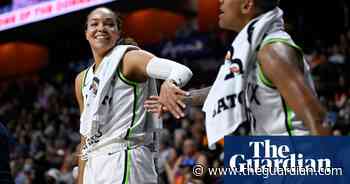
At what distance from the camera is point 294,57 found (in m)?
1.99

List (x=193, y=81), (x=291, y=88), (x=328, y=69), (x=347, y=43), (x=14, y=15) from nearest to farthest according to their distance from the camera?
1. (x=291, y=88)
2. (x=328, y=69)
3. (x=347, y=43)
4. (x=193, y=81)
5. (x=14, y=15)

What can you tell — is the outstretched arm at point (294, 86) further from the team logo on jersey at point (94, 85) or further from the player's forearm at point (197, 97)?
the team logo on jersey at point (94, 85)

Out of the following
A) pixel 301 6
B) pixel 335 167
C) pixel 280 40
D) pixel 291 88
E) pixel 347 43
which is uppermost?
pixel 301 6

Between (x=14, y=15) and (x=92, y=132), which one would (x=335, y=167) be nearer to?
(x=92, y=132)

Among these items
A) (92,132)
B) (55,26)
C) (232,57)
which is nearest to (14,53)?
(55,26)

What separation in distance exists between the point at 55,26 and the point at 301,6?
207 inches

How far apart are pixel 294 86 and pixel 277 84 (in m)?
0.06

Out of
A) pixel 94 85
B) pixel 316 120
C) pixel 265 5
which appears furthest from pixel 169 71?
pixel 316 120

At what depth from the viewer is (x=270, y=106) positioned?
2084 millimetres

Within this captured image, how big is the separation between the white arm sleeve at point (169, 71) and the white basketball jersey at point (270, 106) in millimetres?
693

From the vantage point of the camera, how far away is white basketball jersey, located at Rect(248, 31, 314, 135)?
2.04 metres

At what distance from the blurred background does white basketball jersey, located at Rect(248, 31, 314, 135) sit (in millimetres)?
71

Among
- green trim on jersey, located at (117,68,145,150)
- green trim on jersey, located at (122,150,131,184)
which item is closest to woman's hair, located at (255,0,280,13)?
green trim on jersey, located at (117,68,145,150)

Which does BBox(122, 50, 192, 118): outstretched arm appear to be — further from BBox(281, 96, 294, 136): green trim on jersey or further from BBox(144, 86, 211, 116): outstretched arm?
BBox(281, 96, 294, 136): green trim on jersey
